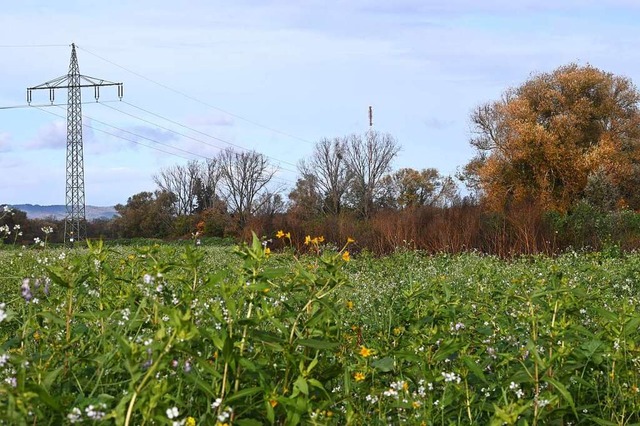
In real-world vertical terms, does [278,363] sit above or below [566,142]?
below

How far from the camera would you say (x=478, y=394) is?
3025mm

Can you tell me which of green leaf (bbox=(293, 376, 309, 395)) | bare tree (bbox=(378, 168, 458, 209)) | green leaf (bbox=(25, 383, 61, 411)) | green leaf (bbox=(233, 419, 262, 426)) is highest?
bare tree (bbox=(378, 168, 458, 209))

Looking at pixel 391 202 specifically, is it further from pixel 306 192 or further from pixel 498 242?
pixel 498 242

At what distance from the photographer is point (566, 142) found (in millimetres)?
32188

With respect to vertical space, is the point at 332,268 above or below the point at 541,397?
above

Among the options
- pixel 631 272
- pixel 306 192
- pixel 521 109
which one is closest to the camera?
pixel 631 272

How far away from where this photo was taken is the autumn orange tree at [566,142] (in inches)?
1227

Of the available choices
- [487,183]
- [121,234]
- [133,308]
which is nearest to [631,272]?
[133,308]

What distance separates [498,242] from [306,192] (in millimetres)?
31478

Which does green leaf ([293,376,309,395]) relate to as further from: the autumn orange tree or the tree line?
the autumn orange tree

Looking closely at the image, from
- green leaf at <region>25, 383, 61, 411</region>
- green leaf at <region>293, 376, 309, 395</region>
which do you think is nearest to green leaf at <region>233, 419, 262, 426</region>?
green leaf at <region>293, 376, 309, 395</region>

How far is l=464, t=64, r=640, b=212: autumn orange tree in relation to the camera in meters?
31.2

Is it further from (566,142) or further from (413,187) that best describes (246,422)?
(413,187)

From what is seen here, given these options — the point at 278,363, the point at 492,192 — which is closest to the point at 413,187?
the point at 492,192
